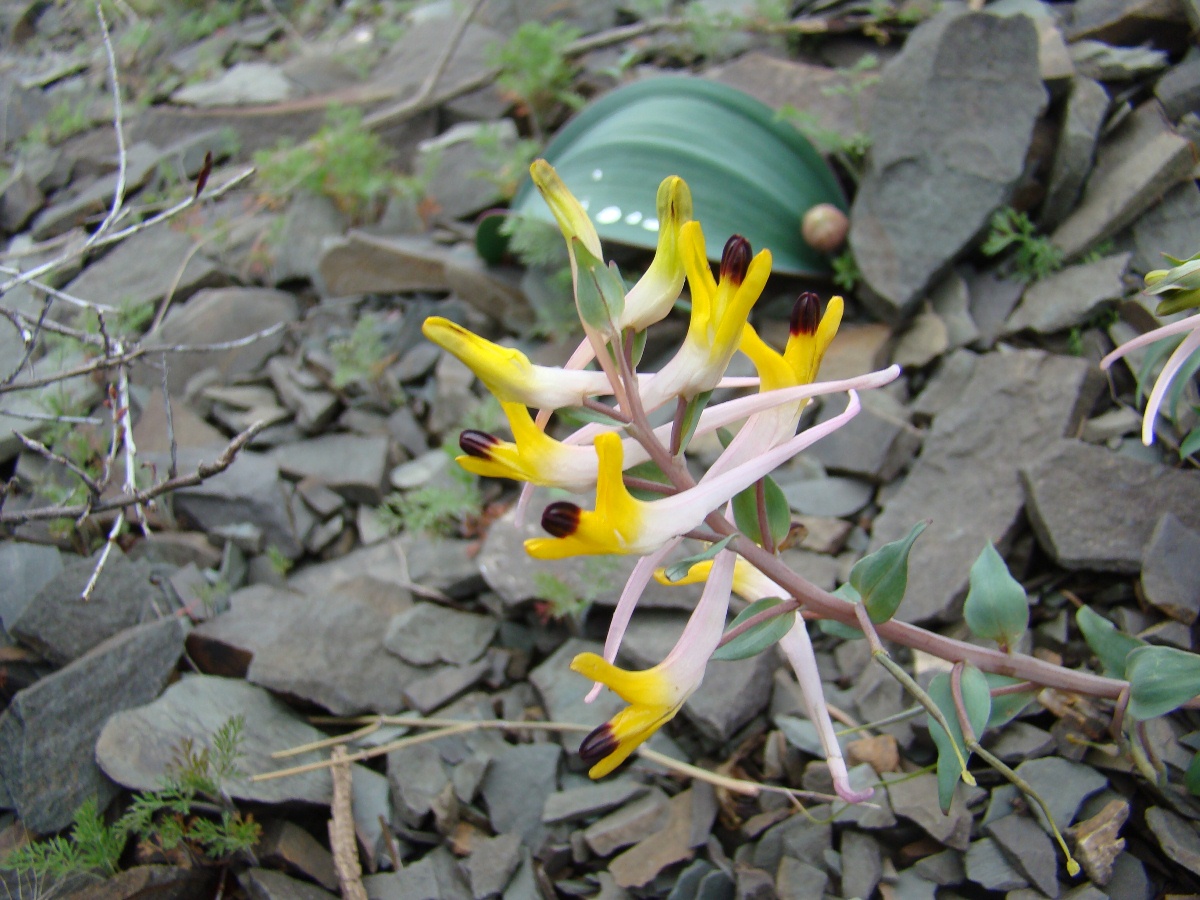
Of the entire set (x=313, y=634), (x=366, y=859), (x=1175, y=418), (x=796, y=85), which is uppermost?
(x=796, y=85)

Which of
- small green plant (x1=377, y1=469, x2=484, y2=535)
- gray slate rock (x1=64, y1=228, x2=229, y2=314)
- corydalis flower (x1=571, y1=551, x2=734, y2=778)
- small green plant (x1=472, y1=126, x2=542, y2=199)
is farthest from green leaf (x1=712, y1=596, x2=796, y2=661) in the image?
gray slate rock (x1=64, y1=228, x2=229, y2=314)

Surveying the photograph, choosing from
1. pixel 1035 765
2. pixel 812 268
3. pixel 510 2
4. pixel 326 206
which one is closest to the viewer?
pixel 1035 765

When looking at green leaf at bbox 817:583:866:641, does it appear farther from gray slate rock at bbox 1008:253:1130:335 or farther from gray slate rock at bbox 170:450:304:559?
gray slate rock at bbox 170:450:304:559

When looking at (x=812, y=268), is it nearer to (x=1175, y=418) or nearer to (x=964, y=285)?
(x=964, y=285)

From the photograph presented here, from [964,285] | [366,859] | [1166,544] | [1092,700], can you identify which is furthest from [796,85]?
[366,859]

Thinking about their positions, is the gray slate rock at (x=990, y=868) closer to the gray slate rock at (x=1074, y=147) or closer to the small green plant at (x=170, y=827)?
the small green plant at (x=170, y=827)

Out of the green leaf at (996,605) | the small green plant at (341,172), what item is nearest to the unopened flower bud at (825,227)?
the green leaf at (996,605)

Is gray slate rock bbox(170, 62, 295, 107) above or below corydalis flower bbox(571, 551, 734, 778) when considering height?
below
